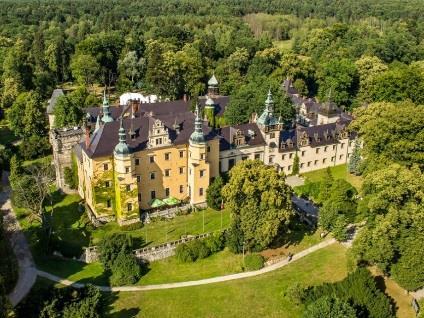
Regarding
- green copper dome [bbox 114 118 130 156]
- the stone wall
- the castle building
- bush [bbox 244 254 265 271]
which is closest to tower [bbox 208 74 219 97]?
the castle building

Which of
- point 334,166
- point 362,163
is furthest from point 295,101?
point 362,163

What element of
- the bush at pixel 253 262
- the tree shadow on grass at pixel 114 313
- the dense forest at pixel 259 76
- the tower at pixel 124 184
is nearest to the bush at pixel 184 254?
the bush at pixel 253 262

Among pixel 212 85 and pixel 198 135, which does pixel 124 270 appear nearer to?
pixel 198 135

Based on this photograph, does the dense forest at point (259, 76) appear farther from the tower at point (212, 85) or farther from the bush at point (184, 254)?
the bush at point (184, 254)

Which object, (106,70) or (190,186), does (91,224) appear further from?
(106,70)

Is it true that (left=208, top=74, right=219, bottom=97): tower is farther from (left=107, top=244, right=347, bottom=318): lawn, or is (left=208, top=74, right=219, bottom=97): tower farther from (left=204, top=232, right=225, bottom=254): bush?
(left=107, top=244, right=347, bottom=318): lawn

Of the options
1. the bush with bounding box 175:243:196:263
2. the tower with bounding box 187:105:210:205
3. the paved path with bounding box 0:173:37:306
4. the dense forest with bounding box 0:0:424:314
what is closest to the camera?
the paved path with bounding box 0:173:37:306
